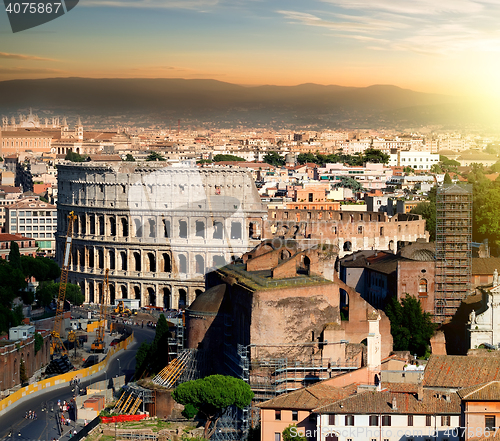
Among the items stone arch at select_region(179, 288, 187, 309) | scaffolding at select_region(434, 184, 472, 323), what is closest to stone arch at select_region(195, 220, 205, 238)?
stone arch at select_region(179, 288, 187, 309)

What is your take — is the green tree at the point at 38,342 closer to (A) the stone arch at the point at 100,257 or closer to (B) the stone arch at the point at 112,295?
(B) the stone arch at the point at 112,295

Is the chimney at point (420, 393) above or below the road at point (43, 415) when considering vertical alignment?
above

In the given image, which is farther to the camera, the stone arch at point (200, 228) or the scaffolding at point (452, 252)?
the stone arch at point (200, 228)

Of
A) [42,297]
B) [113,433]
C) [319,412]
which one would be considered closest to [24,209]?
[42,297]

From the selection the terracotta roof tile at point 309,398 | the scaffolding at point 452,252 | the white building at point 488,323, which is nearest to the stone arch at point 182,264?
the scaffolding at point 452,252

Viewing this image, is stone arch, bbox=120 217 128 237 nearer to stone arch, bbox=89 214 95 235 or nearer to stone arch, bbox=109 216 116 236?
stone arch, bbox=109 216 116 236

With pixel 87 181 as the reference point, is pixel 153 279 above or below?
below

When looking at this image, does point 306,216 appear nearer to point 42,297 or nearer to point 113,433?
point 42,297
